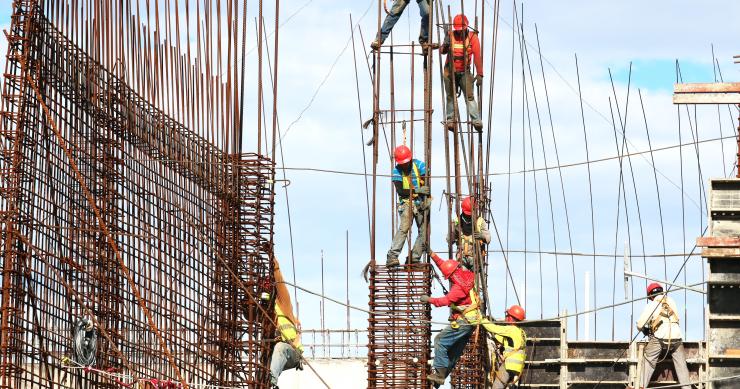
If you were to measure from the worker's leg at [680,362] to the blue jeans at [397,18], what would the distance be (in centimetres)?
603

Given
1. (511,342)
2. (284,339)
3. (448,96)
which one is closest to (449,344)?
(511,342)

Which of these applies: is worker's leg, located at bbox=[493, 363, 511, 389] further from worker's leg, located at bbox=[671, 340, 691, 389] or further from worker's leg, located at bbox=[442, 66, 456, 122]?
worker's leg, located at bbox=[442, 66, 456, 122]

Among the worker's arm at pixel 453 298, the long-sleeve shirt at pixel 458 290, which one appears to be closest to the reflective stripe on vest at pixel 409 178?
the long-sleeve shirt at pixel 458 290

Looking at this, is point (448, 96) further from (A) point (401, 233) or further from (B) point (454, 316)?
(B) point (454, 316)

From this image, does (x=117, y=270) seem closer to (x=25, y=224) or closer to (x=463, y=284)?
(x=25, y=224)

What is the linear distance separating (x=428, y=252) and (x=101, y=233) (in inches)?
192

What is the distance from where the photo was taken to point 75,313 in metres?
21.5

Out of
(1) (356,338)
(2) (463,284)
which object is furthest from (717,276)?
(1) (356,338)

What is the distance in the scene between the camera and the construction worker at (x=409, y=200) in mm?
22812

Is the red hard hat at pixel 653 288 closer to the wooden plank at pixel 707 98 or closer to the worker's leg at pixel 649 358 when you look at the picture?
the worker's leg at pixel 649 358

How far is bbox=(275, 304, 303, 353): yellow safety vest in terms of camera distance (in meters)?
23.4

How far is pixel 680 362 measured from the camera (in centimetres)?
2281

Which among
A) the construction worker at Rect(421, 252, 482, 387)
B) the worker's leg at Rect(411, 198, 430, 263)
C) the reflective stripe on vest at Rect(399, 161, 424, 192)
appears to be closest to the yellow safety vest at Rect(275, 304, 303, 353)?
the worker's leg at Rect(411, 198, 430, 263)

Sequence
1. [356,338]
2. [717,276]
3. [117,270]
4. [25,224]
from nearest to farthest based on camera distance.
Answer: [717,276] < [25,224] < [117,270] < [356,338]
